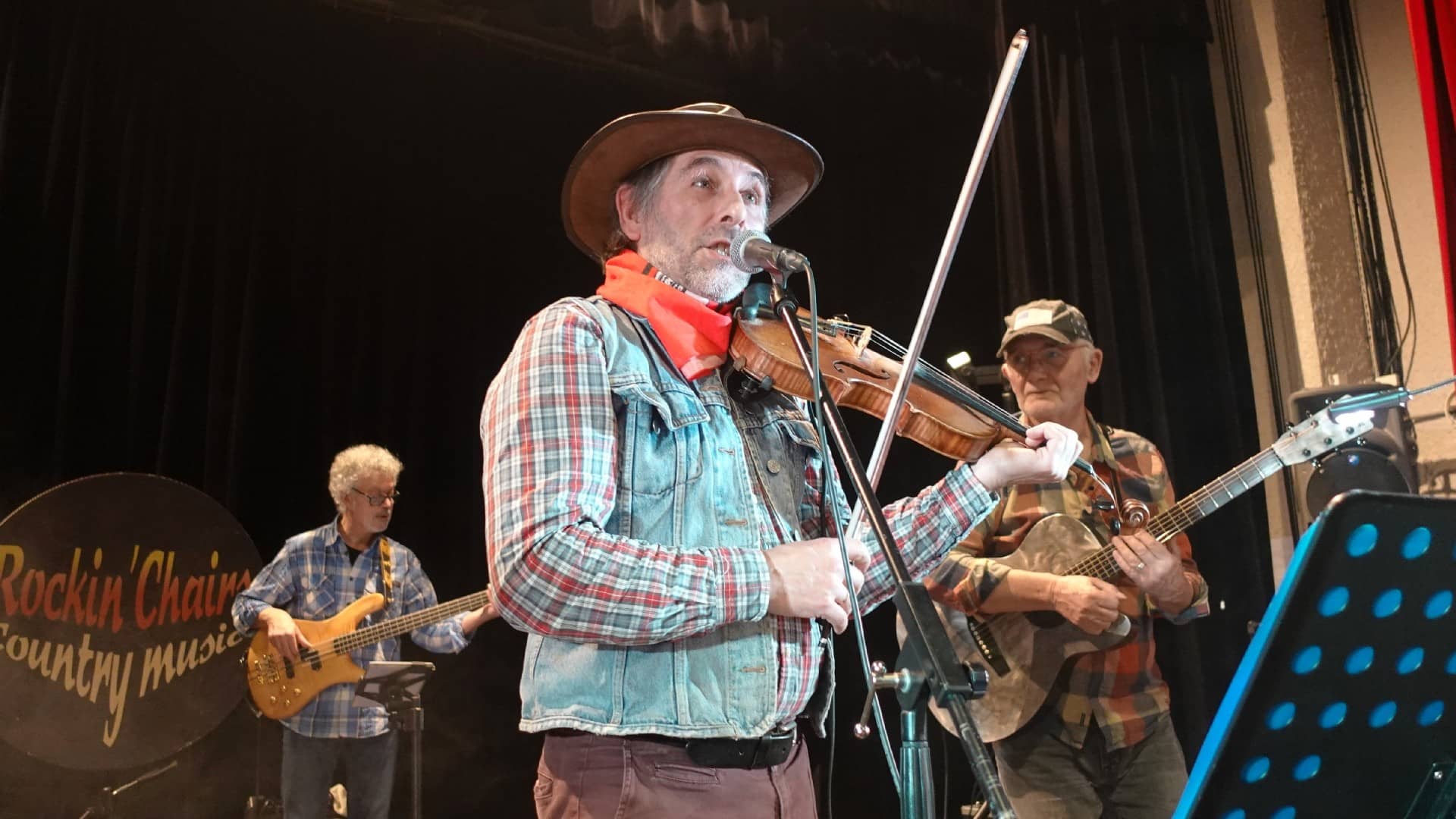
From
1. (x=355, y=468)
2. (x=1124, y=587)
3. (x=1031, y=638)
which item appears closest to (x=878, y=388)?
(x=1031, y=638)

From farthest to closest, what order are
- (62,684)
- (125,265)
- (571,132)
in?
(571,132) → (125,265) → (62,684)

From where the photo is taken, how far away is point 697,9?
4.75m

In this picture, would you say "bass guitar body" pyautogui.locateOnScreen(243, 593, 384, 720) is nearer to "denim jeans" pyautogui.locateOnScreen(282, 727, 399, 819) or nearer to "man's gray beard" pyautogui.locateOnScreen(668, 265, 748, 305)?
"denim jeans" pyautogui.locateOnScreen(282, 727, 399, 819)

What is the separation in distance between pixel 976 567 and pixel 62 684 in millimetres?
3162

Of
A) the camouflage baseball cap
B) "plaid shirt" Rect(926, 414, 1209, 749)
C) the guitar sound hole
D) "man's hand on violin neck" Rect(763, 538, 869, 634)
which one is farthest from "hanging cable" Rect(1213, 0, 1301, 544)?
"man's hand on violin neck" Rect(763, 538, 869, 634)

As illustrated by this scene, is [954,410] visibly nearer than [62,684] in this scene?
Yes

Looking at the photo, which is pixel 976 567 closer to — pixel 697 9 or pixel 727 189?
pixel 727 189

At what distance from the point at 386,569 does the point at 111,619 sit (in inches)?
42.9

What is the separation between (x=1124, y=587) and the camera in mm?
3076

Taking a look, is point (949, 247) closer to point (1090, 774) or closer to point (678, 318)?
point (678, 318)

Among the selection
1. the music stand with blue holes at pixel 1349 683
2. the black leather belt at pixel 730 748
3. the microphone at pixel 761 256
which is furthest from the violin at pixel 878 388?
the music stand with blue holes at pixel 1349 683

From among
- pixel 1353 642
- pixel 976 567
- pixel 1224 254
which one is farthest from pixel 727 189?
pixel 1224 254

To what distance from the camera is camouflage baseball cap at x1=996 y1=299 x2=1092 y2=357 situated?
3287 millimetres

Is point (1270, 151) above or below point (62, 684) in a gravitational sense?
above
